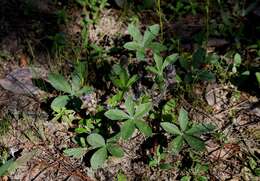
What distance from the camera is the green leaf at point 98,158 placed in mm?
2348

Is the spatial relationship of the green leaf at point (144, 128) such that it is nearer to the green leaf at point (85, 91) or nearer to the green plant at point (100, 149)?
the green plant at point (100, 149)

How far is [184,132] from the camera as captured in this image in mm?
2391

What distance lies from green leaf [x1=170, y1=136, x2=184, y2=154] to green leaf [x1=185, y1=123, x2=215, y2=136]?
64 millimetres

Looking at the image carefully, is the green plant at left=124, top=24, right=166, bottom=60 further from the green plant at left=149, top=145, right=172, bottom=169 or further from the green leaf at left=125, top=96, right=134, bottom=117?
the green plant at left=149, top=145, right=172, bottom=169

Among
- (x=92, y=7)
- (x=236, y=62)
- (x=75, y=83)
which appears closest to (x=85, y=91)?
(x=75, y=83)

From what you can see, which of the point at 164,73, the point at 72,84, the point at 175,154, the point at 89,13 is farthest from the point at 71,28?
the point at 175,154

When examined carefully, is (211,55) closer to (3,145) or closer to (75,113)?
(75,113)

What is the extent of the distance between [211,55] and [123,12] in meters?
0.82

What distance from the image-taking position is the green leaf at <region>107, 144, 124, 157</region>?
2361mm

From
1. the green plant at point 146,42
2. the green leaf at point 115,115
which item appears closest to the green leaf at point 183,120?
the green leaf at point 115,115

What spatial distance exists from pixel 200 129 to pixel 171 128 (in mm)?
164

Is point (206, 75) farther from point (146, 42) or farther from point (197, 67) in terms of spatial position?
point (146, 42)

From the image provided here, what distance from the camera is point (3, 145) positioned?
8.28 ft

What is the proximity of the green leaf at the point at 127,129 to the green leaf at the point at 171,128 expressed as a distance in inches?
7.1
